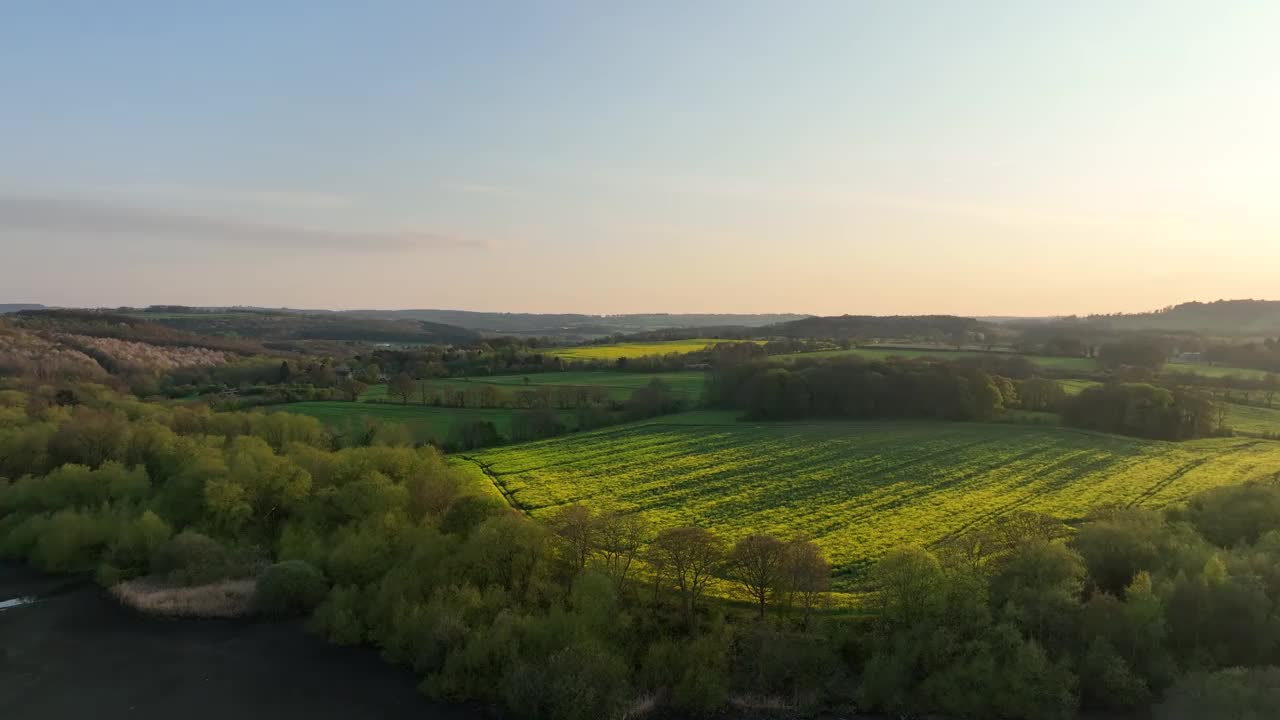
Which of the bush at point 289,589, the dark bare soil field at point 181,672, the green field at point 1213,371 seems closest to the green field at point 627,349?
the green field at point 1213,371

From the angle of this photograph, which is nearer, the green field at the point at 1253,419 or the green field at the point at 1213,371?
the green field at the point at 1253,419

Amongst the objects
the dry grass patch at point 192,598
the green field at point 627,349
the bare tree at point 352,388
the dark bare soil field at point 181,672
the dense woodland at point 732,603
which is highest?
the green field at point 627,349

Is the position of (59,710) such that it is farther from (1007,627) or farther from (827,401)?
(827,401)

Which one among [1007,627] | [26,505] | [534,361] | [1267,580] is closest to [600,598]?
[1007,627]

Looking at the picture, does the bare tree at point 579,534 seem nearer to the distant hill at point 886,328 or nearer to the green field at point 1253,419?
the green field at point 1253,419

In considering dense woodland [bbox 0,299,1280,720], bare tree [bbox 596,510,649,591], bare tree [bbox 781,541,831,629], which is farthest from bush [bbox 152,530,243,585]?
bare tree [bbox 781,541,831,629]

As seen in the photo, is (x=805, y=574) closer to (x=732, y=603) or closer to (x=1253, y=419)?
(x=732, y=603)

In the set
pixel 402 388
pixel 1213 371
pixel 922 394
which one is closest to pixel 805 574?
pixel 922 394
